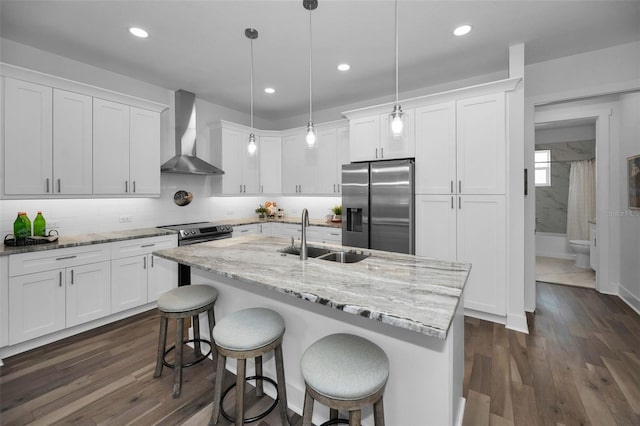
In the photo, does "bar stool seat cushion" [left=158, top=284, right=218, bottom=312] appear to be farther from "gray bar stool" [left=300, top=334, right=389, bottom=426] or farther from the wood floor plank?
the wood floor plank

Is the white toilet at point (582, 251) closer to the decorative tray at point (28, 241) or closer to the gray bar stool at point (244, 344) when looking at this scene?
the gray bar stool at point (244, 344)

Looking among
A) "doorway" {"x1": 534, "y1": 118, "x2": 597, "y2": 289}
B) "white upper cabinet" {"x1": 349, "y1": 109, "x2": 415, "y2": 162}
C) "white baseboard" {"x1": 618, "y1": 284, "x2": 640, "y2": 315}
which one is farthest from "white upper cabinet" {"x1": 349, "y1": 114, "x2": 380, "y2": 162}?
"doorway" {"x1": 534, "y1": 118, "x2": 597, "y2": 289}

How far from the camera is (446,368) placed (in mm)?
1277

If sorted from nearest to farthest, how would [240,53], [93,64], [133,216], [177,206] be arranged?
[240,53]
[93,64]
[133,216]
[177,206]

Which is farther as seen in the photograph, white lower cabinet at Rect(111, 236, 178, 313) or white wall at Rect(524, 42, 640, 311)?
white lower cabinet at Rect(111, 236, 178, 313)

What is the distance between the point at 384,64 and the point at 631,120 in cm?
296

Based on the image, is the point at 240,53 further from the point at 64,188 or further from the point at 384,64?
the point at 64,188

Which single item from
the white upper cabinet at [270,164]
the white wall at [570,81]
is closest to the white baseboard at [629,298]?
the white wall at [570,81]

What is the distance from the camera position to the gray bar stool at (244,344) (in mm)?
1492

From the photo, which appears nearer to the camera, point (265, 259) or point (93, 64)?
point (265, 259)

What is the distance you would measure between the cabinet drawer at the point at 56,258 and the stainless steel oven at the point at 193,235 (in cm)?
81

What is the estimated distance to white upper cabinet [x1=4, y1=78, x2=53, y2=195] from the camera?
8.47ft

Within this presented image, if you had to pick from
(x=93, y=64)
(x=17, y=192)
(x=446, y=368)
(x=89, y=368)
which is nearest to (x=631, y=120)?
(x=446, y=368)

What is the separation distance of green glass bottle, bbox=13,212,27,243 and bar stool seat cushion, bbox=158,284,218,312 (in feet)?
5.69
